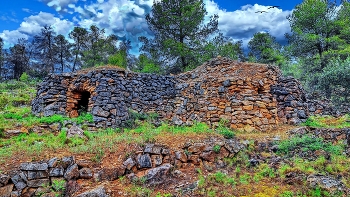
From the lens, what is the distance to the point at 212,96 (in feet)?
35.5

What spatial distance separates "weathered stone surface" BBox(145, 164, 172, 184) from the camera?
5.82 metres

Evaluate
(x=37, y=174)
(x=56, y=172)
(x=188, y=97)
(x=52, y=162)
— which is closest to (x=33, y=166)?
(x=37, y=174)

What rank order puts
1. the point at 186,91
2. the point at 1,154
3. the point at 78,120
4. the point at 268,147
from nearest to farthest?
the point at 1,154
the point at 268,147
the point at 78,120
the point at 186,91

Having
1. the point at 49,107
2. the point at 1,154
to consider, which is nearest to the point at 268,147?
the point at 1,154

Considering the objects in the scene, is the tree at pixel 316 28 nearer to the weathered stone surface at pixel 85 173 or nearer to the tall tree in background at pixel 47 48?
the weathered stone surface at pixel 85 173

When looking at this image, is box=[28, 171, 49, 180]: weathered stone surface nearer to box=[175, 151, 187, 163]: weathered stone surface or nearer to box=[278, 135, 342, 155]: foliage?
box=[175, 151, 187, 163]: weathered stone surface

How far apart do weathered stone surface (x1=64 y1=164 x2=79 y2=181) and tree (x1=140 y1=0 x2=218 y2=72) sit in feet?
44.5

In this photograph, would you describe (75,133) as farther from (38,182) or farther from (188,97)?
(188,97)

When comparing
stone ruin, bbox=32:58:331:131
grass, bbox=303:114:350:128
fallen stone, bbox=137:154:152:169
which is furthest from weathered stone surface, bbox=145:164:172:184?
grass, bbox=303:114:350:128

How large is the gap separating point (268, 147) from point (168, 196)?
408 centimetres

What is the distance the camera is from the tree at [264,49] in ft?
83.7

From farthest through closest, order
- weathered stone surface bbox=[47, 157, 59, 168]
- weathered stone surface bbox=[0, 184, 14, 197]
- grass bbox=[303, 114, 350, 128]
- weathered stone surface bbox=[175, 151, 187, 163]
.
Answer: grass bbox=[303, 114, 350, 128] → weathered stone surface bbox=[175, 151, 187, 163] → weathered stone surface bbox=[47, 157, 59, 168] → weathered stone surface bbox=[0, 184, 14, 197]

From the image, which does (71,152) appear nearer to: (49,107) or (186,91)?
(49,107)

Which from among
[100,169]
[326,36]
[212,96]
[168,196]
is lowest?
[168,196]
